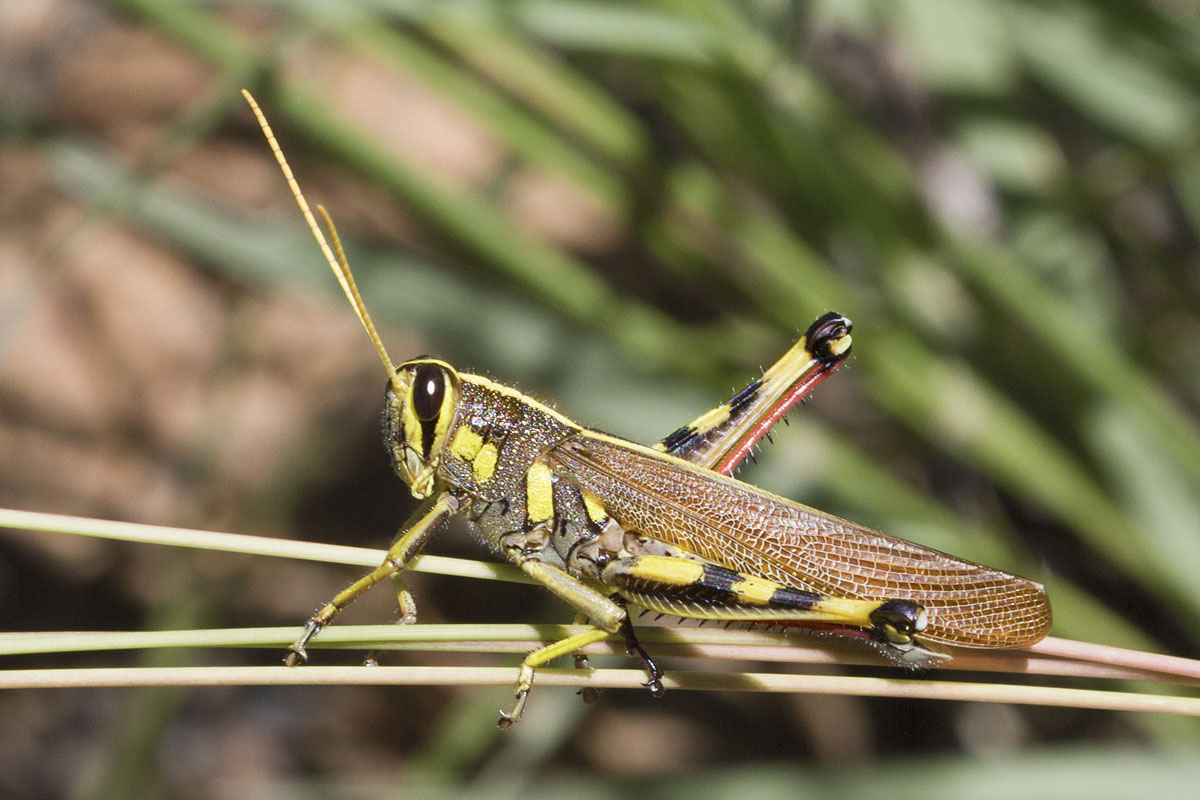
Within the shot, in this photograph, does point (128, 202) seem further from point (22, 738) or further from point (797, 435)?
point (22, 738)

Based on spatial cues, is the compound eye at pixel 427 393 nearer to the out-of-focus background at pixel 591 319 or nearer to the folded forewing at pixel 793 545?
the folded forewing at pixel 793 545

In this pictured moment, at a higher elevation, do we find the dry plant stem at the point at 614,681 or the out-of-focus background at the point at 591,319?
the out-of-focus background at the point at 591,319

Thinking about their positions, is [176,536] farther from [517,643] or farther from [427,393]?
[427,393]

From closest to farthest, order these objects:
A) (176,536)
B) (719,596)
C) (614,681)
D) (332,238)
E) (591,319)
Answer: (176,536) → (614,681) → (332,238) → (719,596) → (591,319)

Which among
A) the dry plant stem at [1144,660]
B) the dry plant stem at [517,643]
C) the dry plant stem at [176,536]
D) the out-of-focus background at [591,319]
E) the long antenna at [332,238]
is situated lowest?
the dry plant stem at [1144,660]

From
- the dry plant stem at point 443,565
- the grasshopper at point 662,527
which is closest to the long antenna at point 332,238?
the grasshopper at point 662,527

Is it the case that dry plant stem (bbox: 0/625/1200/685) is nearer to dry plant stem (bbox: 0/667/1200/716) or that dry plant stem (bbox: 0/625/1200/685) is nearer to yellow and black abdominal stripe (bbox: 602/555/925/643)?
dry plant stem (bbox: 0/667/1200/716)

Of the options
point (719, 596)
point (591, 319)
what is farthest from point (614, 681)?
point (591, 319)

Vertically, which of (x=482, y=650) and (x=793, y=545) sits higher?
(x=793, y=545)
